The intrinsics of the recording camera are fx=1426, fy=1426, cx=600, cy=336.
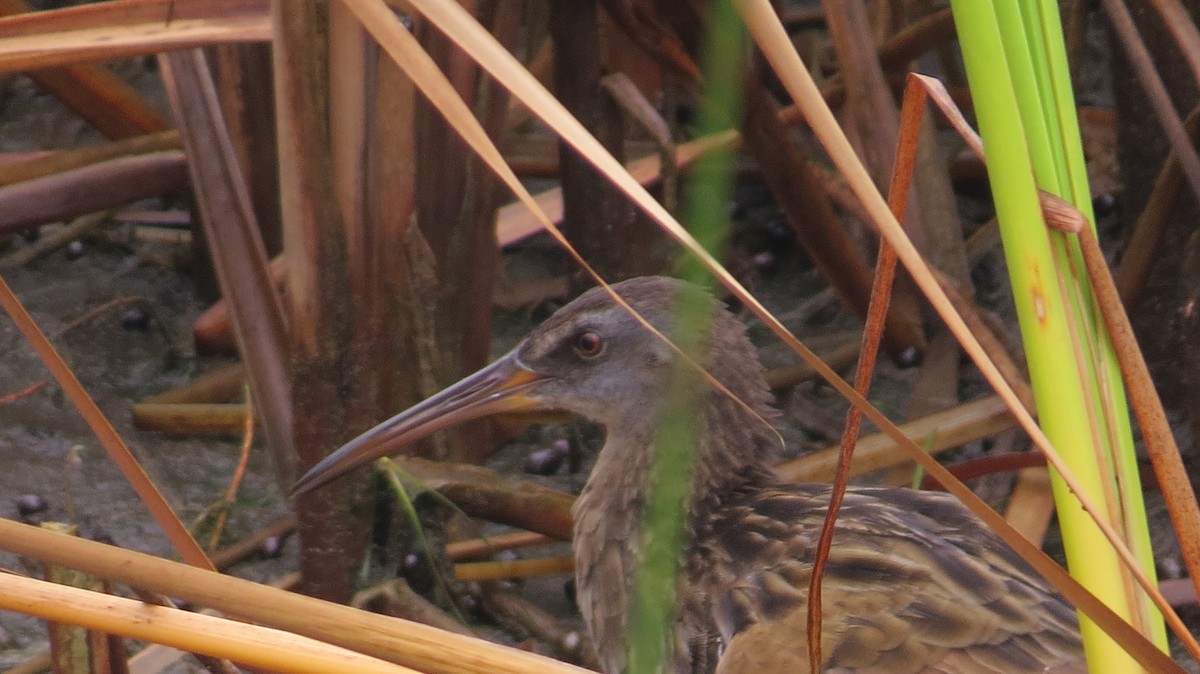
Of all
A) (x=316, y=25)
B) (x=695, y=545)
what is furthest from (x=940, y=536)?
(x=316, y=25)

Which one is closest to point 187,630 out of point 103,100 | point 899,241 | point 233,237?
point 899,241

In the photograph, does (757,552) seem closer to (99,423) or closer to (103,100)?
(99,423)

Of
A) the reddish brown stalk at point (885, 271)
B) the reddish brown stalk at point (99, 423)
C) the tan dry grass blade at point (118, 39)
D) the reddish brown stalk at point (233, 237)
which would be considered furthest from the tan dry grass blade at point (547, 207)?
the reddish brown stalk at point (885, 271)

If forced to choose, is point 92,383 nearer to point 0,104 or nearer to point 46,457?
point 46,457

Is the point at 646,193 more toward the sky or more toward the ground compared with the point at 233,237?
more toward the sky

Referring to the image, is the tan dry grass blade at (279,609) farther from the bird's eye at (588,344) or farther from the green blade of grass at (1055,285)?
the bird's eye at (588,344)

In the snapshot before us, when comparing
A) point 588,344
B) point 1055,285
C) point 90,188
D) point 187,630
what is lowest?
point 90,188
